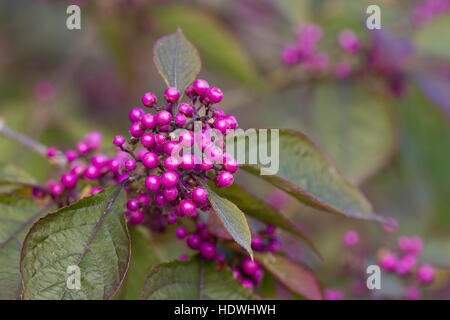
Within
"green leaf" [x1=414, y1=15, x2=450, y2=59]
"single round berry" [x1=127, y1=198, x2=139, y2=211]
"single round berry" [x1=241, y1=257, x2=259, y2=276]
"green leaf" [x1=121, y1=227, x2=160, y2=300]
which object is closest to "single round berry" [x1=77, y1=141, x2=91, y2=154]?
"green leaf" [x1=121, y1=227, x2=160, y2=300]

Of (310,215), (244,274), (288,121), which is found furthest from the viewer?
A: (310,215)

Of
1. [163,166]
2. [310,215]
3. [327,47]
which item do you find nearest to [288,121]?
[327,47]

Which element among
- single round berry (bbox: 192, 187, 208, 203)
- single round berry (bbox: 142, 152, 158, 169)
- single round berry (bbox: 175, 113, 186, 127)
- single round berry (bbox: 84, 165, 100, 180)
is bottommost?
single round berry (bbox: 192, 187, 208, 203)

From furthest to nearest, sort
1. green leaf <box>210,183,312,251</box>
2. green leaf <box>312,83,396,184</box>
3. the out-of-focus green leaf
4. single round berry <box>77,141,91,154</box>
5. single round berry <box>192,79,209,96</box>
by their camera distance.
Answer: the out-of-focus green leaf
green leaf <box>312,83,396,184</box>
single round berry <box>77,141,91,154</box>
green leaf <box>210,183,312,251</box>
single round berry <box>192,79,209,96</box>

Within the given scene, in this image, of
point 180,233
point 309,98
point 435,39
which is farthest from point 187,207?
point 435,39

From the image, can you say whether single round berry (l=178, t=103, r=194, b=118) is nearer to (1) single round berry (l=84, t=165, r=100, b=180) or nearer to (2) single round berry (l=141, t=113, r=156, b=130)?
(2) single round berry (l=141, t=113, r=156, b=130)

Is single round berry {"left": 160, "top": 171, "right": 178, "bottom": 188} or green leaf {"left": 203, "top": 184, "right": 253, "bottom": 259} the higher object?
single round berry {"left": 160, "top": 171, "right": 178, "bottom": 188}

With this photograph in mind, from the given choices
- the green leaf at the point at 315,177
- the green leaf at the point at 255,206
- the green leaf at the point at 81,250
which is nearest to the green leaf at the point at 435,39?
the green leaf at the point at 315,177
